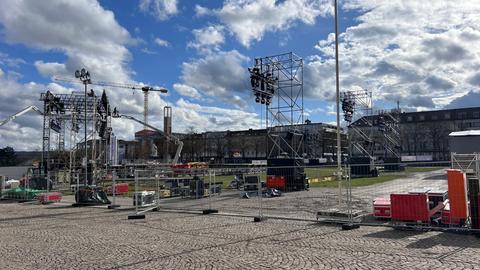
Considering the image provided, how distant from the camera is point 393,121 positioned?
72.8 meters

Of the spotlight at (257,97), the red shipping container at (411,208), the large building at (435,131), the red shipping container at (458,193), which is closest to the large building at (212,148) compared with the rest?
the large building at (435,131)

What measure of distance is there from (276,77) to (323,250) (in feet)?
85.6

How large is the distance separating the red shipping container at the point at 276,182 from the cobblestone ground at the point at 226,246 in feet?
44.1

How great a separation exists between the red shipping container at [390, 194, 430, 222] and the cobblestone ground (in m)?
0.70

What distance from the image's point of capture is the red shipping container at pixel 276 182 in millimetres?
29203

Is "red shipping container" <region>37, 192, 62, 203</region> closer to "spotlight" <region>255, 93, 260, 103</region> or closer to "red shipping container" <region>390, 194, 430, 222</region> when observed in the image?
"spotlight" <region>255, 93, 260, 103</region>

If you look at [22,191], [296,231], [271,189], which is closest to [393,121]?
[271,189]

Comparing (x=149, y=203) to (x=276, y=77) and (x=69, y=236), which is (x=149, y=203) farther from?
(x=276, y=77)

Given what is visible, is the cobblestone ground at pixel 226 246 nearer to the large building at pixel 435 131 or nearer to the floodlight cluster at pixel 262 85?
the floodlight cluster at pixel 262 85

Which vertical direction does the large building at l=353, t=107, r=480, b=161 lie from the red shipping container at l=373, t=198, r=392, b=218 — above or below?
above

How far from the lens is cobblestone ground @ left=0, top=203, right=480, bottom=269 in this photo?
29.2 ft

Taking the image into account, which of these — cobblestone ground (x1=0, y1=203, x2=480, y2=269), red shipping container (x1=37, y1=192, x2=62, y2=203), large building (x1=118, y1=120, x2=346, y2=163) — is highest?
large building (x1=118, y1=120, x2=346, y2=163)

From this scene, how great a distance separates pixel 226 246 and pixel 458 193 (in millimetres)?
6723

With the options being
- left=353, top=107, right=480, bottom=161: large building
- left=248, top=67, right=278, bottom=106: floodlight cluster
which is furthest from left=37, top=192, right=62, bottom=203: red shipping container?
left=353, top=107, right=480, bottom=161: large building
